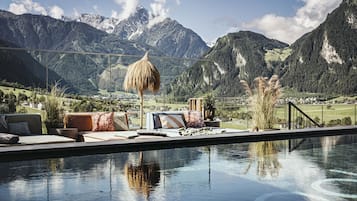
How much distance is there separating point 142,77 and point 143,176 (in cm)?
444

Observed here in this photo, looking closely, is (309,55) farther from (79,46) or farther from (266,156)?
(266,156)

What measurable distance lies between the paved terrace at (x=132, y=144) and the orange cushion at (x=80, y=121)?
1.71 m

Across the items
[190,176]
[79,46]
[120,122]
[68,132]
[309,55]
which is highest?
[309,55]

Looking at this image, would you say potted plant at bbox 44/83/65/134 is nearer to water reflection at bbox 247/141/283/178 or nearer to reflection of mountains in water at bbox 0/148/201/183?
reflection of mountains in water at bbox 0/148/201/183

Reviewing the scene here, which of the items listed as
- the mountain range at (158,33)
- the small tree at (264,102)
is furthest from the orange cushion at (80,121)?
the mountain range at (158,33)

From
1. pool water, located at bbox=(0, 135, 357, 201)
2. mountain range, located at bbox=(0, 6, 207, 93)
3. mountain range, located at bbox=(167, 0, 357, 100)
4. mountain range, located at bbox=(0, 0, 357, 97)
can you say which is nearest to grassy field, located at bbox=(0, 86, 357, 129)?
mountain range, located at bbox=(0, 6, 207, 93)

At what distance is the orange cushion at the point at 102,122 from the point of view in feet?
24.3

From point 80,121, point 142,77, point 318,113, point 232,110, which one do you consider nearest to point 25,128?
point 80,121

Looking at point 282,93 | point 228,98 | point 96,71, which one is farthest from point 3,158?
point 228,98

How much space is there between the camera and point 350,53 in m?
41.7

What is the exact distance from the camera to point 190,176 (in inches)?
164

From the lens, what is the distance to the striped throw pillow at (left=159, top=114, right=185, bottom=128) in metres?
8.14

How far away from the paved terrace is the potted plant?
158 cm

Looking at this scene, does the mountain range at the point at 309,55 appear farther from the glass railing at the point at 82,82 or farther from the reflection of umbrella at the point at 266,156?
the reflection of umbrella at the point at 266,156
